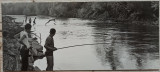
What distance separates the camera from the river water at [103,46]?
6.52 ft

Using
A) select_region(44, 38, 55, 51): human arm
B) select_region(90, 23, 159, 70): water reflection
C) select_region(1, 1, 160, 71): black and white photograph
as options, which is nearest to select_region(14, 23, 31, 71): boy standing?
select_region(1, 1, 160, 71): black and white photograph

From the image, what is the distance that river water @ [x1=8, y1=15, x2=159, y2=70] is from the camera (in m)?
1.99

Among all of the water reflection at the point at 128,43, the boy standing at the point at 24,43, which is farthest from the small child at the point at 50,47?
the water reflection at the point at 128,43

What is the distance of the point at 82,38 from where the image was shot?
1996 mm

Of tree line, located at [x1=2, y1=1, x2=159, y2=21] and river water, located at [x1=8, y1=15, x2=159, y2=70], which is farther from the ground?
tree line, located at [x1=2, y1=1, x2=159, y2=21]

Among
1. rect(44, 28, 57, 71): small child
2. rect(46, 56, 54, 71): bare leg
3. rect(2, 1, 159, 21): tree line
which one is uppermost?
rect(2, 1, 159, 21): tree line

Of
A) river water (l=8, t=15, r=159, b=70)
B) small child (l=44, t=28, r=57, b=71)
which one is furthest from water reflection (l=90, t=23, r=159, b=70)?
small child (l=44, t=28, r=57, b=71)

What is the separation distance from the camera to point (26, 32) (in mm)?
2000

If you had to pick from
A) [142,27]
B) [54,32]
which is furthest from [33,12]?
[142,27]

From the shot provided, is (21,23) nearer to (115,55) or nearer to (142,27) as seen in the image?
(115,55)

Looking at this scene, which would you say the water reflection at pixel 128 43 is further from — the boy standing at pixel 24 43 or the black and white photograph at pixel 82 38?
the boy standing at pixel 24 43

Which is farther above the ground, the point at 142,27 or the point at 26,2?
the point at 26,2

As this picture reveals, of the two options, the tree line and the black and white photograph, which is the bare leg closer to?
the black and white photograph

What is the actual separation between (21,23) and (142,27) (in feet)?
3.06
